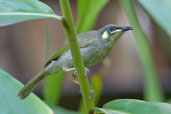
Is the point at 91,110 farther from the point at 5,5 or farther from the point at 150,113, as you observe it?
the point at 5,5

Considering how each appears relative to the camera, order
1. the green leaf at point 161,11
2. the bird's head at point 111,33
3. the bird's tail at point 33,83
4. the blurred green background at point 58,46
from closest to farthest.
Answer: the green leaf at point 161,11 < the bird's tail at point 33,83 < the bird's head at point 111,33 < the blurred green background at point 58,46

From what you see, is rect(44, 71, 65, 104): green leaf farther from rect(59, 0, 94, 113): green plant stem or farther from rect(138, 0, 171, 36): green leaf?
rect(138, 0, 171, 36): green leaf

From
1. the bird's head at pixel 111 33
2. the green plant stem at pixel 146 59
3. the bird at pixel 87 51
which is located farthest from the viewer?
the bird's head at pixel 111 33

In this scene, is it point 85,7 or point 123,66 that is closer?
point 85,7

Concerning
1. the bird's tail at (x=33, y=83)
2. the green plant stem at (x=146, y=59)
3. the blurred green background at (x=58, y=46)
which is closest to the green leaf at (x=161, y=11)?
the green plant stem at (x=146, y=59)

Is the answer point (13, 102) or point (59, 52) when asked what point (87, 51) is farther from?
point (13, 102)

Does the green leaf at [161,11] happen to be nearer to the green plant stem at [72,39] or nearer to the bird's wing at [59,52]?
the green plant stem at [72,39]

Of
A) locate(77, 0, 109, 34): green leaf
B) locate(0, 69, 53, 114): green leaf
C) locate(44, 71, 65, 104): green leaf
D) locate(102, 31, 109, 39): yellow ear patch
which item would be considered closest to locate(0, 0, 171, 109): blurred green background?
locate(102, 31, 109, 39): yellow ear patch

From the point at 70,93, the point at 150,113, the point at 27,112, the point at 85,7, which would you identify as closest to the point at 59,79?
the point at 85,7
